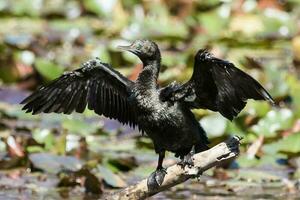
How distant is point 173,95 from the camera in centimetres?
648

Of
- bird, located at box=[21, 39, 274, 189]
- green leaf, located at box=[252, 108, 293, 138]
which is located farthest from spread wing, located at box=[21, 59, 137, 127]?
green leaf, located at box=[252, 108, 293, 138]

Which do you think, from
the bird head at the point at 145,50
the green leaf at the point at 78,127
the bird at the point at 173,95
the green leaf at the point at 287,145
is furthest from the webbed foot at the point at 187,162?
the green leaf at the point at 78,127

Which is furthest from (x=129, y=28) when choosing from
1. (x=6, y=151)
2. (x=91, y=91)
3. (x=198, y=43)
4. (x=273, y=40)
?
(x=91, y=91)

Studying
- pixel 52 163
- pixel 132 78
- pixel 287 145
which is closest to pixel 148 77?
pixel 52 163

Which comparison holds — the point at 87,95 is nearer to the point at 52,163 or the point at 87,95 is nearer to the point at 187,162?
the point at 52,163

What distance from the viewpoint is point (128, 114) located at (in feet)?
23.4

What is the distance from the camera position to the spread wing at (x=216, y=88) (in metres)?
6.13

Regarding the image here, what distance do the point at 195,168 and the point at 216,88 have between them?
2.00ft

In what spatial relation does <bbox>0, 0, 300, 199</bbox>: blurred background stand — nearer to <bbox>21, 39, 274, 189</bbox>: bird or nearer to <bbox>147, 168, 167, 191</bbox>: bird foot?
<bbox>21, 39, 274, 189</bbox>: bird

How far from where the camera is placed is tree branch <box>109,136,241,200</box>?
5.83 m

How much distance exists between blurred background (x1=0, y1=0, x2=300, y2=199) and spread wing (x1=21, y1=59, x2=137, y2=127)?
612 millimetres

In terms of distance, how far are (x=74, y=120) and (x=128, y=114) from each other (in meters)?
2.02

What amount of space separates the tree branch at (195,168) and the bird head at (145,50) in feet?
2.56

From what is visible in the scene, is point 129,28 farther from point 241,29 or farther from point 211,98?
point 211,98
